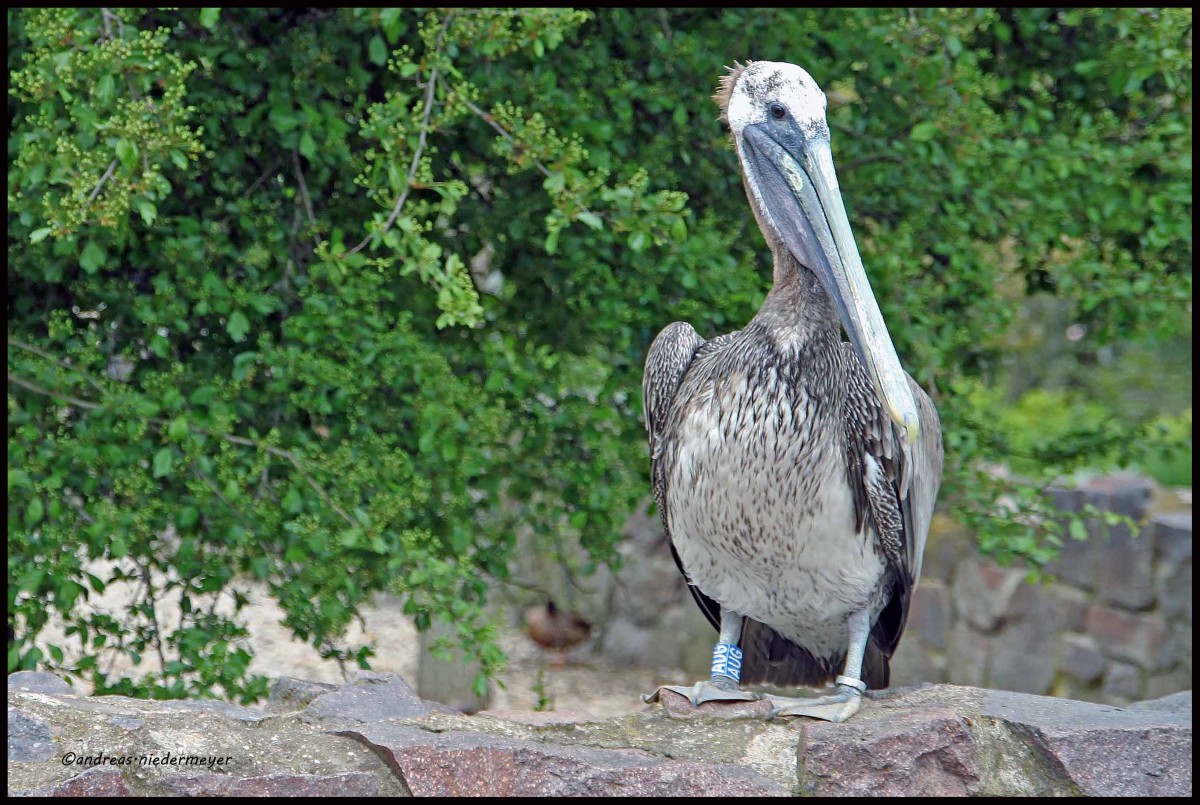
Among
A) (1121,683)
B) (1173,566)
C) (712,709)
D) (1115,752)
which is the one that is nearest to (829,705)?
(712,709)

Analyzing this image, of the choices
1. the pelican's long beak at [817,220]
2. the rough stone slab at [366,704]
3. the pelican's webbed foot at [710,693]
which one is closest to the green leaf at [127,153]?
the rough stone slab at [366,704]

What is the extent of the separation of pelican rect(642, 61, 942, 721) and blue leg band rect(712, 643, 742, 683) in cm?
18

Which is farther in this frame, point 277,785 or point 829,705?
point 829,705

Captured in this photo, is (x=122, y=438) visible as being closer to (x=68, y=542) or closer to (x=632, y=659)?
(x=68, y=542)

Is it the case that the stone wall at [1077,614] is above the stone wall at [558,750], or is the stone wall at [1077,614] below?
above

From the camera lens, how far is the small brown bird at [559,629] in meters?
10.1

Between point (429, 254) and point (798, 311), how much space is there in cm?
111

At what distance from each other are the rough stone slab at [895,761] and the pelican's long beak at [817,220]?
72 cm

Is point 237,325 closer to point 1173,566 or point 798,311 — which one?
point 798,311

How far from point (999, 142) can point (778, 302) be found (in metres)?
1.53

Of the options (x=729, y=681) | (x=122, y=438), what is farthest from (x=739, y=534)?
(x=122, y=438)

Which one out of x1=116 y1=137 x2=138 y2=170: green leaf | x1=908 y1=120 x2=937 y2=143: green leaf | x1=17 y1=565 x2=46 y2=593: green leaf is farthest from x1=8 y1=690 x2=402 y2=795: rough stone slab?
x1=908 y1=120 x2=937 y2=143: green leaf

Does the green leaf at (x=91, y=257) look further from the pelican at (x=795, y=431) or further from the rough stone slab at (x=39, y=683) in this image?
the pelican at (x=795, y=431)

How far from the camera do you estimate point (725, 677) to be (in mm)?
3791
